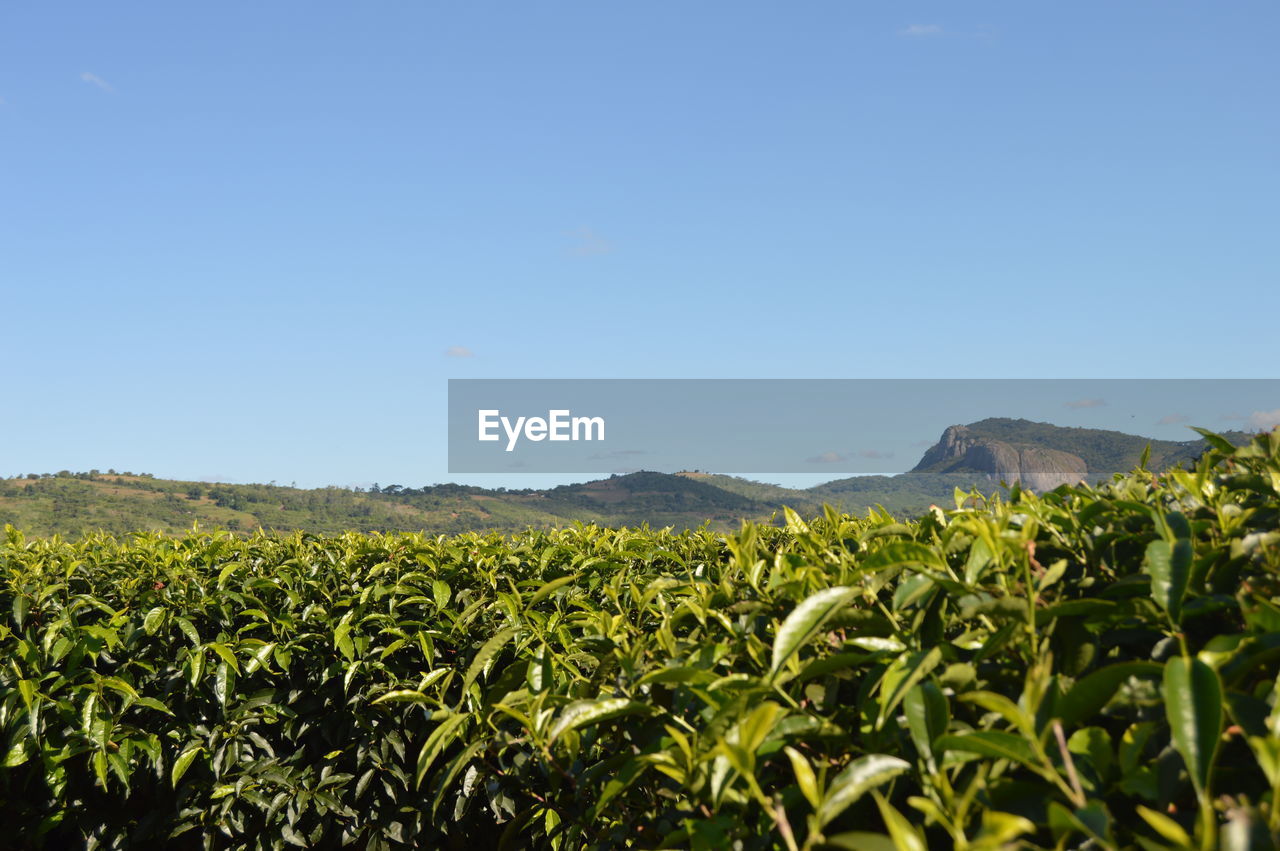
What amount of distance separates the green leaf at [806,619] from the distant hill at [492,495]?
60.6 meters

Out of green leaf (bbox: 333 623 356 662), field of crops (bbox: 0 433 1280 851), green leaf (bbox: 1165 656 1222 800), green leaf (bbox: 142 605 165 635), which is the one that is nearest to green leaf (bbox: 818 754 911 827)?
field of crops (bbox: 0 433 1280 851)

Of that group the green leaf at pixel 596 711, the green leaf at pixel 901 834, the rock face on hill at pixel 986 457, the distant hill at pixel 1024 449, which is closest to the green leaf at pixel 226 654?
the green leaf at pixel 596 711

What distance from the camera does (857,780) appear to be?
1.21m

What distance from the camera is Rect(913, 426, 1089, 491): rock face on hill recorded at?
222ft

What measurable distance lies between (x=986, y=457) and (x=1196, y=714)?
77388 millimetres

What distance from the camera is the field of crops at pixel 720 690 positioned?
1193mm

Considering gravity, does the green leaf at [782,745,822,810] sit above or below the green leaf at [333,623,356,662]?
above

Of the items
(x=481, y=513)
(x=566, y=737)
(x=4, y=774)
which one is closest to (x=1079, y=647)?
(x=566, y=737)

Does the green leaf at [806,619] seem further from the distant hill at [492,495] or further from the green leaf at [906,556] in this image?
the distant hill at [492,495]

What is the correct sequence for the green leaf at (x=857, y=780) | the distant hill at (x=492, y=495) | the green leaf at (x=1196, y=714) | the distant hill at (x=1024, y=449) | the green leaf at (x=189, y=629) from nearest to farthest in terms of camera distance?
the green leaf at (x=1196, y=714) → the green leaf at (x=857, y=780) → the green leaf at (x=189, y=629) → the distant hill at (x=492, y=495) → the distant hill at (x=1024, y=449)

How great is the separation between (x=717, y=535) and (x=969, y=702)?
9.07 feet

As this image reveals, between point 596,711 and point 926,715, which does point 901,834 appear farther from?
point 596,711

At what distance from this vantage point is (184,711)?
3.68 metres

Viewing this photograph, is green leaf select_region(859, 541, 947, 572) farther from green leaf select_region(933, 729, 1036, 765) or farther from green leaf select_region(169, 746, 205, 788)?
green leaf select_region(169, 746, 205, 788)
